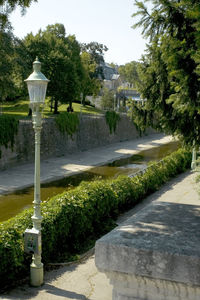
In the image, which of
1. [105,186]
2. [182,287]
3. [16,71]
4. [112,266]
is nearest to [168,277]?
[182,287]

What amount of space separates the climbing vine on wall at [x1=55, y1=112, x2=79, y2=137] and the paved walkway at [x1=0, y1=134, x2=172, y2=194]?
2347 millimetres

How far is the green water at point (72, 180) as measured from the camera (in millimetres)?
17875

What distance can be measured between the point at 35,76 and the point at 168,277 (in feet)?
21.6

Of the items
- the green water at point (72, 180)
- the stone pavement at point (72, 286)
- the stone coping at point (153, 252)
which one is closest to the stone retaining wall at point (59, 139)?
the green water at point (72, 180)

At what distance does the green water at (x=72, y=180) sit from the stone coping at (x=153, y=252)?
1095 cm

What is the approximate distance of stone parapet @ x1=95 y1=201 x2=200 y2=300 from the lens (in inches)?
73.8

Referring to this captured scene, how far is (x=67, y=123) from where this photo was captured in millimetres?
35375

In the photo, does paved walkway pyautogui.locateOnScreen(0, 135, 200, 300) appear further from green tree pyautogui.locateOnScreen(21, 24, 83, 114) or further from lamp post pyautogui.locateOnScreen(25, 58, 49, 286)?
green tree pyautogui.locateOnScreen(21, 24, 83, 114)

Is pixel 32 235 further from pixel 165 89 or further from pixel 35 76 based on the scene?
pixel 165 89

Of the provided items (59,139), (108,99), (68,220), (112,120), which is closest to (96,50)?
(108,99)

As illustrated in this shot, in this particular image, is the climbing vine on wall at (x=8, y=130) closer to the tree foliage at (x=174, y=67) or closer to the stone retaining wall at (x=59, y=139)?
the stone retaining wall at (x=59, y=139)

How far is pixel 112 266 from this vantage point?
1.97 meters

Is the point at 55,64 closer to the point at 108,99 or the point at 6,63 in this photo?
the point at 6,63

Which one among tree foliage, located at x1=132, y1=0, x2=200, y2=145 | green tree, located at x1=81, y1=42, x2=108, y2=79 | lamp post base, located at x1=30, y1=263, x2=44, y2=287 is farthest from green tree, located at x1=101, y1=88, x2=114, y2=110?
lamp post base, located at x1=30, y1=263, x2=44, y2=287
